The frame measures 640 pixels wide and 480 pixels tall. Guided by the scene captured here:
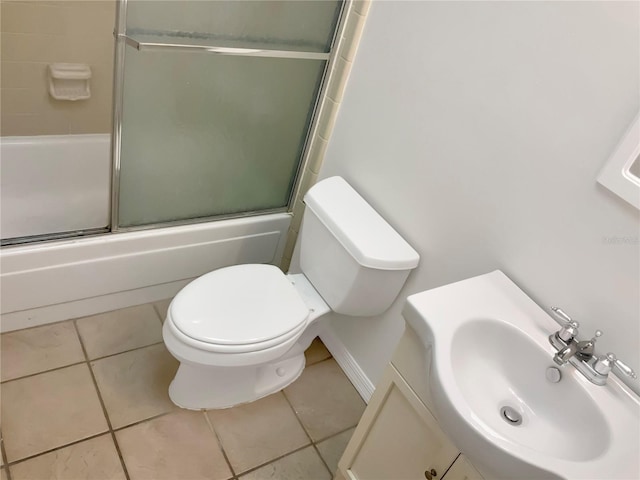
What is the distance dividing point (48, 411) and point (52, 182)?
3.13 ft

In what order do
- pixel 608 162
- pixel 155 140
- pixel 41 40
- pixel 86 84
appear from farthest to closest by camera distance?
pixel 86 84
pixel 41 40
pixel 155 140
pixel 608 162

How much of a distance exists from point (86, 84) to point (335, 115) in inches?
41.6

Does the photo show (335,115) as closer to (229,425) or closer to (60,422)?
(229,425)

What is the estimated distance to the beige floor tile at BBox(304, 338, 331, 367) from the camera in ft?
6.77

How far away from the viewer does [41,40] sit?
202cm

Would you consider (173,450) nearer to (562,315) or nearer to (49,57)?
(562,315)

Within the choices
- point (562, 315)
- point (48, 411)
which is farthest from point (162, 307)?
point (562, 315)

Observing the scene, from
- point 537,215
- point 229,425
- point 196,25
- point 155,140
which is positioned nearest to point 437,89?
point 537,215

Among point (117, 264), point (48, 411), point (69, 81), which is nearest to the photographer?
point (48, 411)

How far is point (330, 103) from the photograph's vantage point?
190 centimetres

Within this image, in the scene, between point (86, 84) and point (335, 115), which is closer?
point (335, 115)

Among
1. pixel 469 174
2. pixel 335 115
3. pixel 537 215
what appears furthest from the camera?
pixel 335 115

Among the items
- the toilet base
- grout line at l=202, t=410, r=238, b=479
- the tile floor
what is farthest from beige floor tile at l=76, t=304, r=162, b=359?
grout line at l=202, t=410, r=238, b=479

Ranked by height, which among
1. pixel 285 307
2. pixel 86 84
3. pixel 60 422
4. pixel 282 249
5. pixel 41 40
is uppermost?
pixel 41 40
